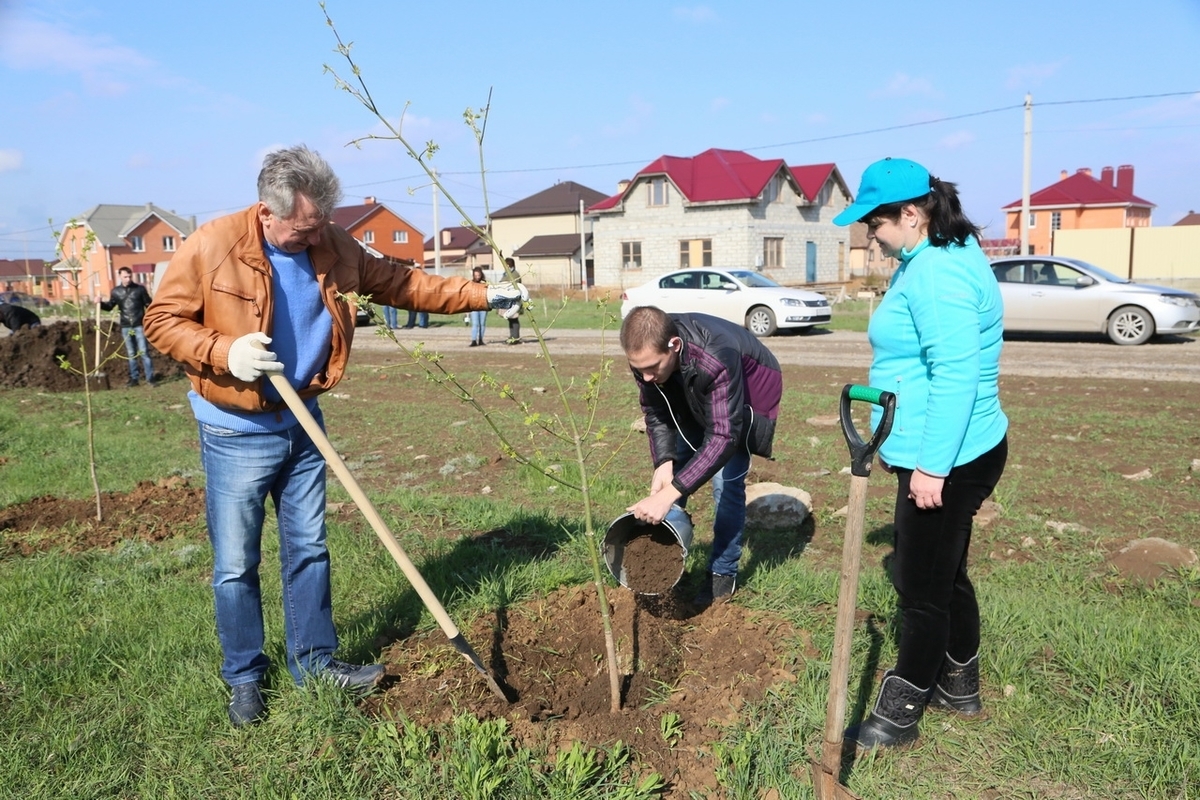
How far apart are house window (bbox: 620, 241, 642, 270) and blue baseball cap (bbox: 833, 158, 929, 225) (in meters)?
39.6

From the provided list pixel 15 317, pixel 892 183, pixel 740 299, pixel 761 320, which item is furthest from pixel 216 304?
pixel 15 317

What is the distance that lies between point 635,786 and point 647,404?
5.50ft

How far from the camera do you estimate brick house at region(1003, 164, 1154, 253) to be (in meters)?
55.0

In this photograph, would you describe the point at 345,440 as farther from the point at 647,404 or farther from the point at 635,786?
the point at 635,786

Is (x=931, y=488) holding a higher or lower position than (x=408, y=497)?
higher

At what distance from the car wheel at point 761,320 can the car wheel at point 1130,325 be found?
20.4 feet

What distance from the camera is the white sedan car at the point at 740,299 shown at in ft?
59.7

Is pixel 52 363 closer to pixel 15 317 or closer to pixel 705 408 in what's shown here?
pixel 15 317

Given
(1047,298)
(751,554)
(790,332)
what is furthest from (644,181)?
(751,554)

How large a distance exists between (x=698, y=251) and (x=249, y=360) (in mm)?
38515

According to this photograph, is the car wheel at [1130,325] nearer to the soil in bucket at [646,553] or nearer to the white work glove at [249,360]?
the soil in bucket at [646,553]

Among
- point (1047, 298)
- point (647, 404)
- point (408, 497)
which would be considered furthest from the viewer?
point (1047, 298)

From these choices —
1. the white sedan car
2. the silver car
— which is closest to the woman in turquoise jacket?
the silver car

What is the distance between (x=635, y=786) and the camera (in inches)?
108
